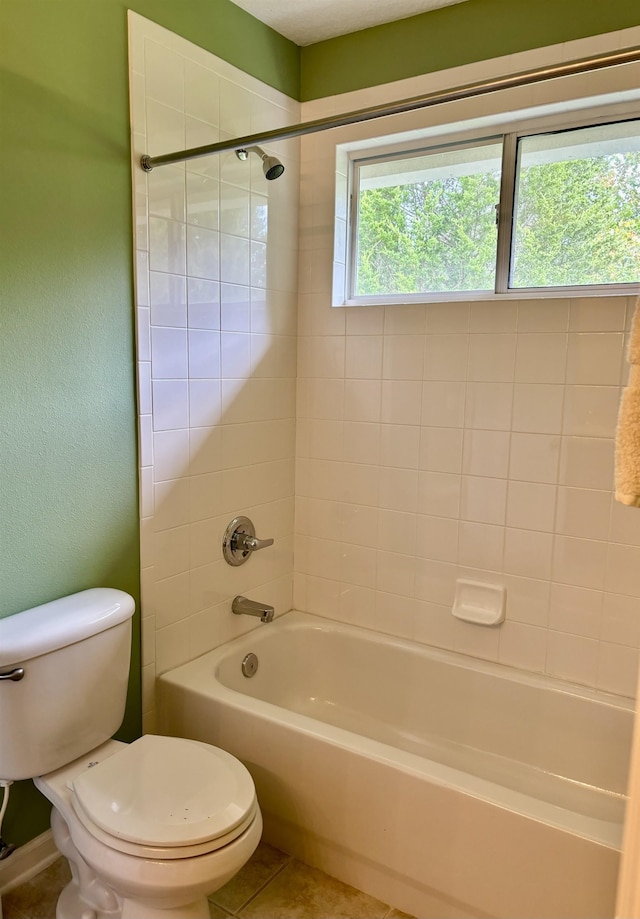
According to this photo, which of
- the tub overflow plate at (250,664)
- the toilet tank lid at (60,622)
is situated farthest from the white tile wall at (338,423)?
the toilet tank lid at (60,622)

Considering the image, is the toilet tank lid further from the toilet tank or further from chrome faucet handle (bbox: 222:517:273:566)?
chrome faucet handle (bbox: 222:517:273:566)

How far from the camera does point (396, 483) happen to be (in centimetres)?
227

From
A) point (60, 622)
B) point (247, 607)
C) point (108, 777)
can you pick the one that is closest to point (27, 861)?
point (108, 777)

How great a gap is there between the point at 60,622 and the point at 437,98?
148cm

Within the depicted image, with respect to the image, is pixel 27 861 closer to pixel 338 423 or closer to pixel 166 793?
pixel 166 793

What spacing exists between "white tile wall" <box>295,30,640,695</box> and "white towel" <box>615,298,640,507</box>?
141 centimetres

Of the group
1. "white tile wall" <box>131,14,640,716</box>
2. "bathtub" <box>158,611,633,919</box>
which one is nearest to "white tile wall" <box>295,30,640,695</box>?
"white tile wall" <box>131,14,640,716</box>

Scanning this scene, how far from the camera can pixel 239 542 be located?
2.23 meters

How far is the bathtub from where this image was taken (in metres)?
1.45

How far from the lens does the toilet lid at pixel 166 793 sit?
53.3 inches

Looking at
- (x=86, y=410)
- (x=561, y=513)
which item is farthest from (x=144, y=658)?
(x=561, y=513)

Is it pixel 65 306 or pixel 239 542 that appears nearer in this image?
pixel 65 306

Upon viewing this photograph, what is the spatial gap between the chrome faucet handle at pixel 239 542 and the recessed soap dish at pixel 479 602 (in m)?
0.68

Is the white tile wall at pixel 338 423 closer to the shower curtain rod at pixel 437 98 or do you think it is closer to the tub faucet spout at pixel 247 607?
the tub faucet spout at pixel 247 607
